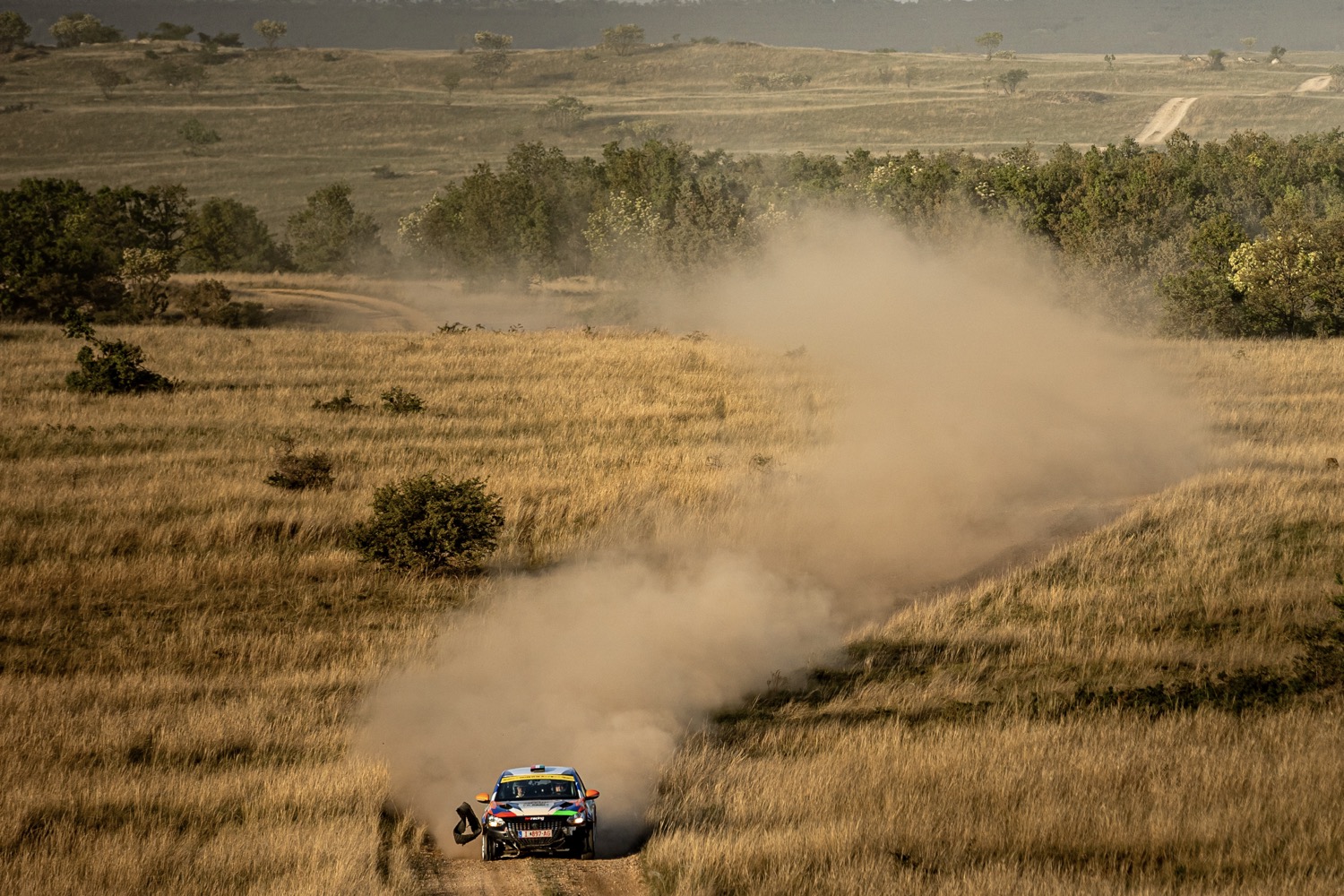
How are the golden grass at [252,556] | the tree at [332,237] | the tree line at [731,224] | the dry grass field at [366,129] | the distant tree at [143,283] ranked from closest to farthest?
the golden grass at [252,556] < the tree line at [731,224] < the distant tree at [143,283] < the tree at [332,237] < the dry grass field at [366,129]

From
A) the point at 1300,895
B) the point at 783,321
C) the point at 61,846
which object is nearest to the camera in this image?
the point at 1300,895

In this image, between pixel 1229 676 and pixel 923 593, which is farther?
pixel 923 593

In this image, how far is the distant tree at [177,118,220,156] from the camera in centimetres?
15962

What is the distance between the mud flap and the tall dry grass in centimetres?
145

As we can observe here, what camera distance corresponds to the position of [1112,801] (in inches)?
501

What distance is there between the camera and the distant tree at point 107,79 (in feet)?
609

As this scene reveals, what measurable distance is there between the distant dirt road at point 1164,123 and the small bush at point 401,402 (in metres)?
153

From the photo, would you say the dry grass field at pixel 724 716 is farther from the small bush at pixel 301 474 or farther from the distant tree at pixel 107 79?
the distant tree at pixel 107 79

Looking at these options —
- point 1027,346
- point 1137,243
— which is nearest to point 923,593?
point 1027,346

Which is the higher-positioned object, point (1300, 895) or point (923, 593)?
point (1300, 895)

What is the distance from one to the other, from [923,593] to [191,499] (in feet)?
40.7

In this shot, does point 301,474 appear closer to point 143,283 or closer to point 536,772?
point 536,772

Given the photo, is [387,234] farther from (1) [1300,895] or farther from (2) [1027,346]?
(1) [1300,895]

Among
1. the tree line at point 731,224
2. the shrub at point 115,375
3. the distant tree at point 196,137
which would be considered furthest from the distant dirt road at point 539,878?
the distant tree at point 196,137
